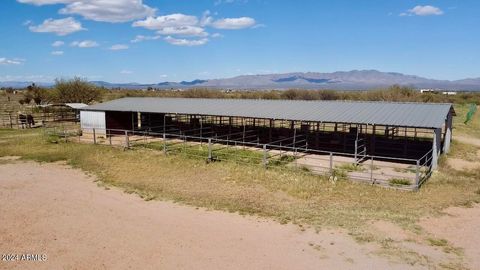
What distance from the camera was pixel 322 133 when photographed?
28.4m

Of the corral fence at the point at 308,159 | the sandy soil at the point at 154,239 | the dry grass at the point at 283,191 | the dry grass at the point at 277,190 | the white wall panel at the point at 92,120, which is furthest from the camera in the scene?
the white wall panel at the point at 92,120

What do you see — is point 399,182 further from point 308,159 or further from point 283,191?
point 308,159

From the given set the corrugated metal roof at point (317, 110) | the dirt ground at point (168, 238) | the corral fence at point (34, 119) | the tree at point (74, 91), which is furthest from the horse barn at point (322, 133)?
the tree at point (74, 91)

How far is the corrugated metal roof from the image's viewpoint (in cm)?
2086

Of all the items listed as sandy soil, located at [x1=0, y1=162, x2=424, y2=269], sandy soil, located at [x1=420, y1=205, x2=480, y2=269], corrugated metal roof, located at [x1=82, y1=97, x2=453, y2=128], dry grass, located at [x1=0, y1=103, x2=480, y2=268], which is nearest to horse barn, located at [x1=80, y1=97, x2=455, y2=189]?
corrugated metal roof, located at [x1=82, y1=97, x2=453, y2=128]

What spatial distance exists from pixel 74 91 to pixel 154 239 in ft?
154

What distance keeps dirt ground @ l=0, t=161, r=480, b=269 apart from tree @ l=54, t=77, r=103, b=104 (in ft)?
133

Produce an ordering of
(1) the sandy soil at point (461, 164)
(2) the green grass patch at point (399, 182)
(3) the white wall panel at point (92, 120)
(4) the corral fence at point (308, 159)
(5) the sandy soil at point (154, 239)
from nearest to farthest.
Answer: (5) the sandy soil at point (154, 239), (2) the green grass patch at point (399, 182), (4) the corral fence at point (308, 159), (1) the sandy soil at point (461, 164), (3) the white wall panel at point (92, 120)

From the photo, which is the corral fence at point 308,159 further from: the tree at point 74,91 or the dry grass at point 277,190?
the tree at point 74,91

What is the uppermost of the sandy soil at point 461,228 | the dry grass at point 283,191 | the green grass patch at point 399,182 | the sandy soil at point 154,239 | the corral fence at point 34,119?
the corral fence at point 34,119

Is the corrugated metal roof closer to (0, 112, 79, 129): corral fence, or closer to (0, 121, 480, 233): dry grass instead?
(0, 121, 480, 233): dry grass

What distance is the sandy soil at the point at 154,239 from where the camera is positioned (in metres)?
9.45

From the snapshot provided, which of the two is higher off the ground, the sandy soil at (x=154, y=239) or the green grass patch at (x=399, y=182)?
the green grass patch at (x=399, y=182)

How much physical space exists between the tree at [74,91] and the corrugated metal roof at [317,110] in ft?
70.4
